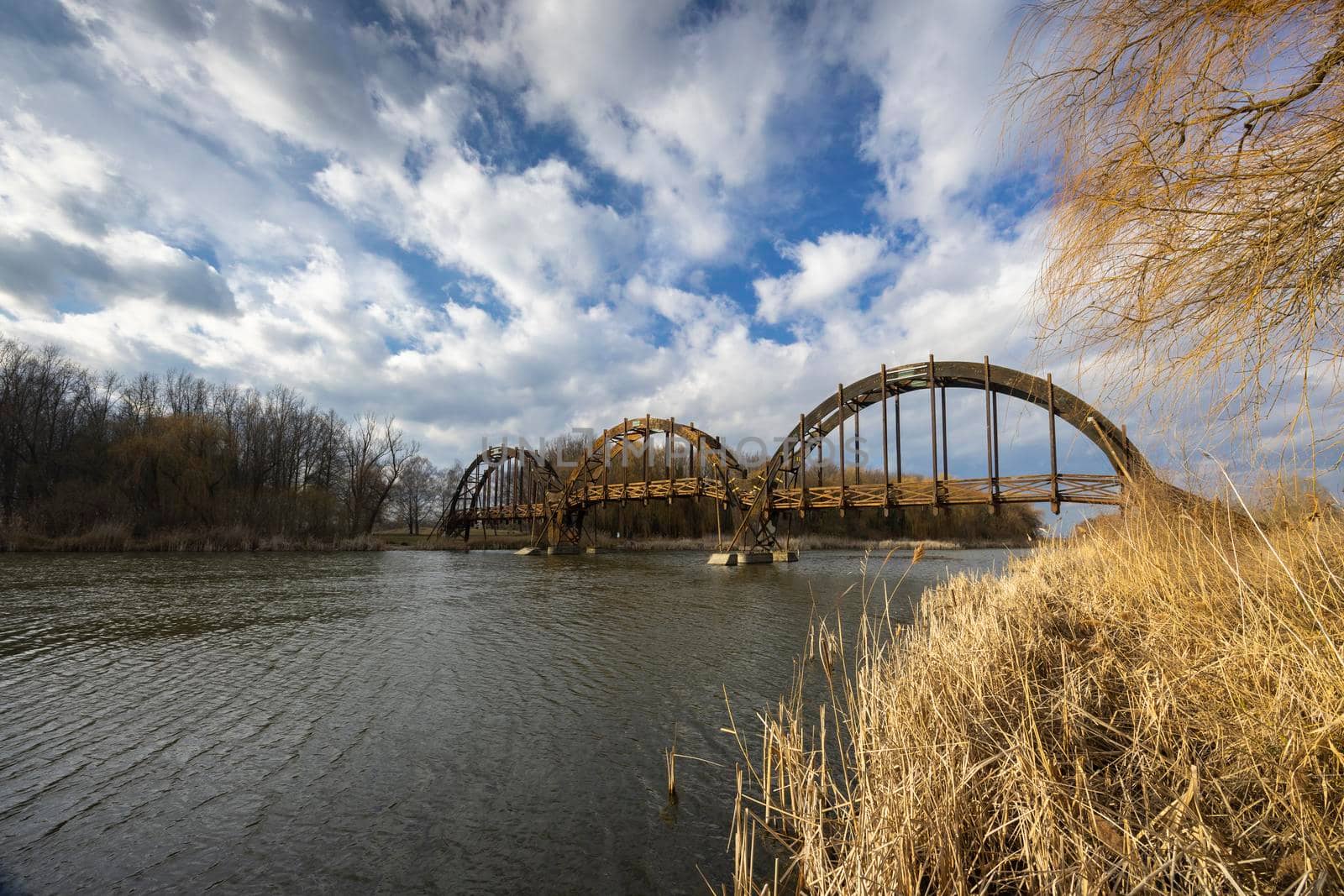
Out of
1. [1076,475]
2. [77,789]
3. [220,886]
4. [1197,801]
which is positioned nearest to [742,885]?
[1197,801]

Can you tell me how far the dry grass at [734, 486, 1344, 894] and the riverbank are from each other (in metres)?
13.1

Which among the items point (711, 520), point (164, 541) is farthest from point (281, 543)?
point (711, 520)

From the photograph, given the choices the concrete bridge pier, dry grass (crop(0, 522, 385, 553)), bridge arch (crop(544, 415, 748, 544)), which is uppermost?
bridge arch (crop(544, 415, 748, 544))

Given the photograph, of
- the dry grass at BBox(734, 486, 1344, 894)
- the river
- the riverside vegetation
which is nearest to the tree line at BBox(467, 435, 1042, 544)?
the riverside vegetation

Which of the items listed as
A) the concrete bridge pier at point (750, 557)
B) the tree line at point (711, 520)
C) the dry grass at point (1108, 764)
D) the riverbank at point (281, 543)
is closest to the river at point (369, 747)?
the dry grass at point (1108, 764)

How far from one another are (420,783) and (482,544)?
51703 mm

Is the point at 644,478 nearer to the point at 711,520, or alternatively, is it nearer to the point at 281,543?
the point at 711,520

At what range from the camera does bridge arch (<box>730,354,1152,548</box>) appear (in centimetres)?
1984

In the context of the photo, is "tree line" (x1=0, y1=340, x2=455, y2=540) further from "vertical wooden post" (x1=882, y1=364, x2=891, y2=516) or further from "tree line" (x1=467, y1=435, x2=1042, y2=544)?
"vertical wooden post" (x1=882, y1=364, x2=891, y2=516)

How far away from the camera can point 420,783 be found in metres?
4.61

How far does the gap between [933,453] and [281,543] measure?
126ft

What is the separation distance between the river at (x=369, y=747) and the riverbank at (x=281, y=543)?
12178mm

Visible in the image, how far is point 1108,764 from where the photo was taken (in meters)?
3.04

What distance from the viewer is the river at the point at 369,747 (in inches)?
140
